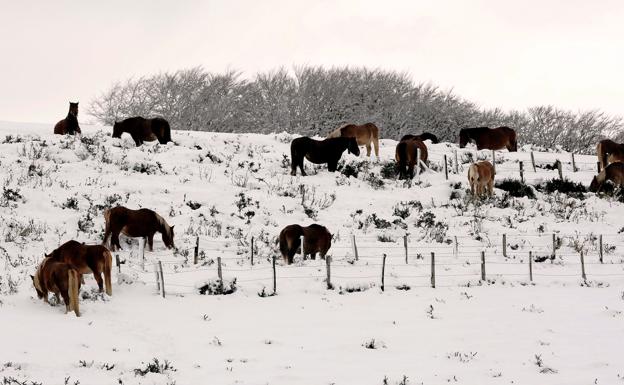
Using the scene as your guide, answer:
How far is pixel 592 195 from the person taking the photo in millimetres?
21188

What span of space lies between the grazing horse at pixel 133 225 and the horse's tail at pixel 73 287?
4.08 m

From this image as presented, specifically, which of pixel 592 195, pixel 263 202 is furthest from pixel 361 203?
pixel 592 195

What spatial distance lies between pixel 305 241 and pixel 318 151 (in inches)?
357

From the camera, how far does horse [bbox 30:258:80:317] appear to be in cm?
934

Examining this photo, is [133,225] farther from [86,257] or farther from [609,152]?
[609,152]

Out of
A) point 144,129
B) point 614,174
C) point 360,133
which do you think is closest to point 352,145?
point 360,133

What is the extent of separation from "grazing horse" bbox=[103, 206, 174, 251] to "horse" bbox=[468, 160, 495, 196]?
11.3m

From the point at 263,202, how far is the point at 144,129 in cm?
797

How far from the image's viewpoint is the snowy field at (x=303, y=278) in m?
7.89

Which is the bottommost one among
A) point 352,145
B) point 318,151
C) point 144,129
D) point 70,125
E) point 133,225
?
point 133,225

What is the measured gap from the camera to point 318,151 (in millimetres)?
22203

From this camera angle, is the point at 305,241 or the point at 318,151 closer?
the point at 305,241

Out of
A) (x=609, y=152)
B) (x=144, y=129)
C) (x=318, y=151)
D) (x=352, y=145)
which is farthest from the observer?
(x=609, y=152)

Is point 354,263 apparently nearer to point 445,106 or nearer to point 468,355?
point 468,355
